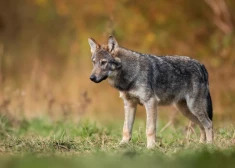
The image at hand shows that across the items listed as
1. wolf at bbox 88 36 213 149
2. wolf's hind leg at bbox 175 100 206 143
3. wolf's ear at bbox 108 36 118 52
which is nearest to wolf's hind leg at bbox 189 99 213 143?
wolf at bbox 88 36 213 149

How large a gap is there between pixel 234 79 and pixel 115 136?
758 cm

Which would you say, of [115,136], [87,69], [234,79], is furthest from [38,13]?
[115,136]

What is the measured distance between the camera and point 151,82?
10609 mm

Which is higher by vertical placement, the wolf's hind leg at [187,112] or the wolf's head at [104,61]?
the wolf's head at [104,61]

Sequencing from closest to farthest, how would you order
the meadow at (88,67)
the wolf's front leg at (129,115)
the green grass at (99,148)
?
the green grass at (99,148)
the wolf's front leg at (129,115)
the meadow at (88,67)

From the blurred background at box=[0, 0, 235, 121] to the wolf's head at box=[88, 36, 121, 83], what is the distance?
13.8 feet

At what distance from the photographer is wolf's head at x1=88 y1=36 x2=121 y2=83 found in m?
10.2

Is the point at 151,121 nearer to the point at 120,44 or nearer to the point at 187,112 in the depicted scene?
the point at 187,112

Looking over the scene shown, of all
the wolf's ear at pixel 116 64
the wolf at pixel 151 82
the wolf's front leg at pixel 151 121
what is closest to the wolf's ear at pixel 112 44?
the wolf at pixel 151 82

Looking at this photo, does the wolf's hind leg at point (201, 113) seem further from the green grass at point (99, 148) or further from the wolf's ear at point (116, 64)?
the wolf's ear at point (116, 64)

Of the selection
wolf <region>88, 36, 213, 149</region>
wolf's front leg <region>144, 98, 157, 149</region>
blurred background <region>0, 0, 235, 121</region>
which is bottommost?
wolf's front leg <region>144, 98, 157, 149</region>

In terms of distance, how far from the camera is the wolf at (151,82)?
10414 millimetres

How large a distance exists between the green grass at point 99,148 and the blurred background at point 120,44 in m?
2.32

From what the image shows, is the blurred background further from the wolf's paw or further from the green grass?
the wolf's paw
